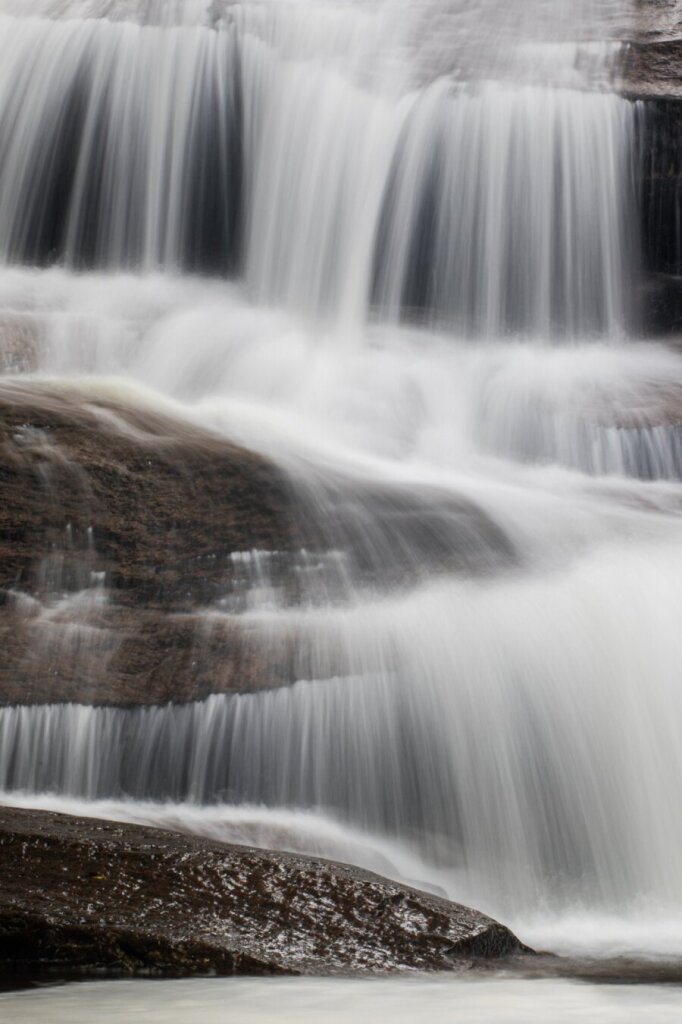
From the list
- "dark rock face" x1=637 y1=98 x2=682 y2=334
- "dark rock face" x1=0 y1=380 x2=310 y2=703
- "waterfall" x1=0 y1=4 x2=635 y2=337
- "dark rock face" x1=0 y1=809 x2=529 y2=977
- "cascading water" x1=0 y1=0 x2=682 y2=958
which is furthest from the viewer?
"dark rock face" x1=637 y1=98 x2=682 y2=334

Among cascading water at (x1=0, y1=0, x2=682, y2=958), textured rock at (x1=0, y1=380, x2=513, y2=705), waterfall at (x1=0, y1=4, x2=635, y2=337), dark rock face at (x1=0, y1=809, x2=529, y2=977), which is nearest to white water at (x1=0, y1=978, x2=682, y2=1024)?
dark rock face at (x1=0, y1=809, x2=529, y2=977)

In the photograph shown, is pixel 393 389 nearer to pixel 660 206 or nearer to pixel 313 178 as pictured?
pixel 313 178

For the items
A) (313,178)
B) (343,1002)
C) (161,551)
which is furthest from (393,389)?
(343,1002)

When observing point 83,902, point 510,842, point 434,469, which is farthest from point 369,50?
point 83,902

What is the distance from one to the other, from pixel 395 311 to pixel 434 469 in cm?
279

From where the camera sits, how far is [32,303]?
10.7 metres

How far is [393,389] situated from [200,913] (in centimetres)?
714

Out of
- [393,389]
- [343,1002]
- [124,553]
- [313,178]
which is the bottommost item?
[343,1002]

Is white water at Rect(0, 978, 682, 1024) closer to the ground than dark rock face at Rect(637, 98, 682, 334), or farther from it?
closer to the ground

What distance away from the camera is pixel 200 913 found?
3.61 m

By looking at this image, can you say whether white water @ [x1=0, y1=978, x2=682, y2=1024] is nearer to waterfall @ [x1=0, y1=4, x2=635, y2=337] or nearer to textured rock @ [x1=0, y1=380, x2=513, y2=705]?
textured rock @ [x1=0, y1=380, x2=513, y2=705]

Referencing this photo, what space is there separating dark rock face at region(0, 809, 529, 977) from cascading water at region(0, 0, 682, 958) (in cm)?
116

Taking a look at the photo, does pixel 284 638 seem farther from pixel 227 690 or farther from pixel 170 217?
pixel 170 217

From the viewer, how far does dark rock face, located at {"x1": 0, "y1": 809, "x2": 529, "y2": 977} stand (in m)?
3.42
